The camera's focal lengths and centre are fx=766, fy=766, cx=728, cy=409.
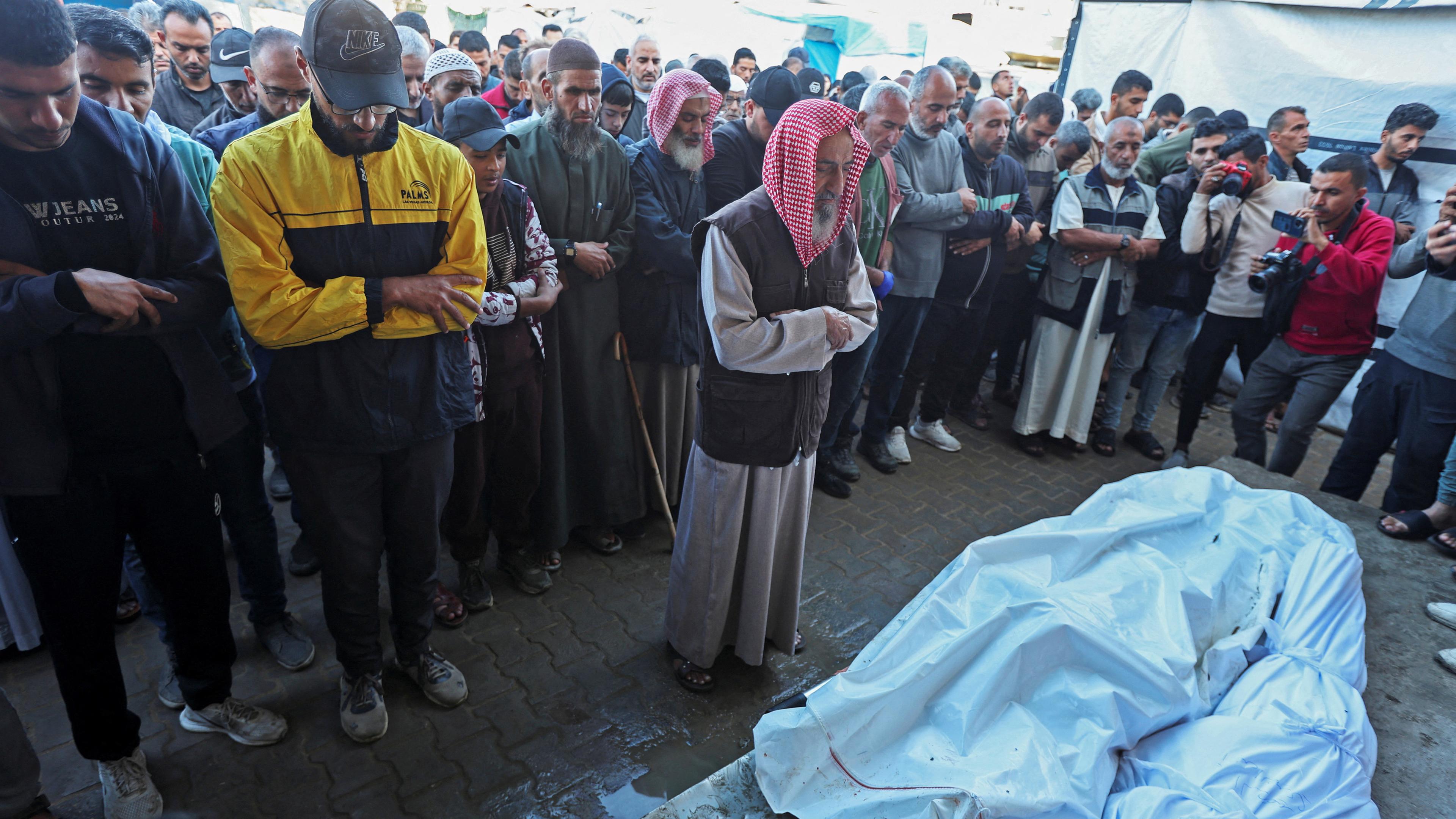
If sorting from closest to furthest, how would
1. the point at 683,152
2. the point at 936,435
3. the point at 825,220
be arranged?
the point at 825,220, the point at 683,152, the point at 936,435

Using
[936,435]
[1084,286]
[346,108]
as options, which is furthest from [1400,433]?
[346,108]

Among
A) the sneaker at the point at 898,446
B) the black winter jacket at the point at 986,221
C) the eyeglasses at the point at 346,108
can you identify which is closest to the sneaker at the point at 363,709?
the eyeglasses at the point at 346,108

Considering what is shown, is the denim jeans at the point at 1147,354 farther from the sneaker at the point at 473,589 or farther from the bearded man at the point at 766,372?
the sneaker at the point at 473,589

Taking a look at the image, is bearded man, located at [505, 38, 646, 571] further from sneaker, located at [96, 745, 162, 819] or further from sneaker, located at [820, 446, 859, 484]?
sneaker, located at [96, 745, 162, 819]

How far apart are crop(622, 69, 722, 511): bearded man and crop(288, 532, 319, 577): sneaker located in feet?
5.93

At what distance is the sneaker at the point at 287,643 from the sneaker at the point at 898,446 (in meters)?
3.75

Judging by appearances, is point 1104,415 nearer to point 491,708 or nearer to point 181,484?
point 491,708

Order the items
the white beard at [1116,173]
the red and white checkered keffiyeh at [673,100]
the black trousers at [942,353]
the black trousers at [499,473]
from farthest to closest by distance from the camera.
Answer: the black trousers at [942,353] → the white beard at [1116,173] → the red and white checkered keffiyeh at [673,100] → the black trousers at [499,473]

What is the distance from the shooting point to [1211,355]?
18.2 ft

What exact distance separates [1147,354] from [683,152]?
14.2 feet

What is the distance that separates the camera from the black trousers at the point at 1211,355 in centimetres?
541

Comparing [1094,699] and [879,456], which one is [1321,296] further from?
[1094,699]

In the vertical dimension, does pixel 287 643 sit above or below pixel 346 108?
below

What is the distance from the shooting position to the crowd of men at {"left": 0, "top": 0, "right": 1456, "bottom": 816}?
221 centimetres
